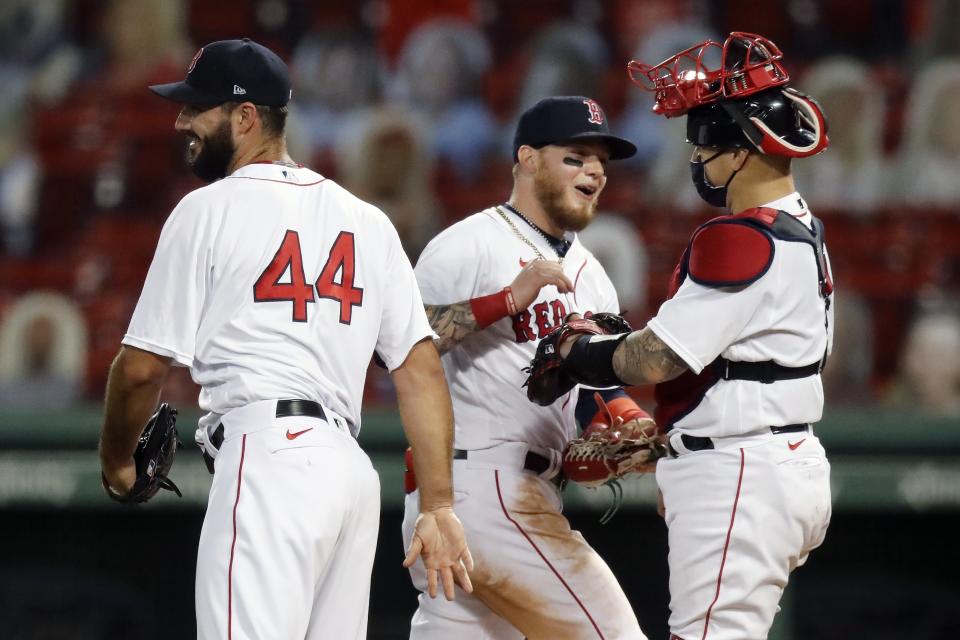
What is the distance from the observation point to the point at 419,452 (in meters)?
2.81

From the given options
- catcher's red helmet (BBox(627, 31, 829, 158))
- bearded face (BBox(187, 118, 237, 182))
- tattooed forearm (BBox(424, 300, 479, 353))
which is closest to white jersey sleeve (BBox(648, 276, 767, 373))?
catcher's red helmet (BBox(627, 31, 829, 158))

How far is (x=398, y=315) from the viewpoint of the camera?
287cm

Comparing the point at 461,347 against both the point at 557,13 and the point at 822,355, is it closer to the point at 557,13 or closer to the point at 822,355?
the point at 822,355

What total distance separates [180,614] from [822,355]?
3.85m

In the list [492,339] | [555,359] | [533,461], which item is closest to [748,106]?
[555,359]

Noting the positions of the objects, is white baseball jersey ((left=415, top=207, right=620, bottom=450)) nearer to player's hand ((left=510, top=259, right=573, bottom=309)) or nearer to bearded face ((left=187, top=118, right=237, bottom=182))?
player's hand ((left=510, top=259, right=573, bottom=309))

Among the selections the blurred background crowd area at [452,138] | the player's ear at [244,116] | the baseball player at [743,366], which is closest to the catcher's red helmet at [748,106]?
the baseball player at [743,366]

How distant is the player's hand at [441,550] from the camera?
9.01 feet

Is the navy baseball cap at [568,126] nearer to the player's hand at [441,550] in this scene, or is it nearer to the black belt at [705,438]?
the black belt at [705,438]

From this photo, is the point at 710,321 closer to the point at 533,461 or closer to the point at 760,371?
the point at 760,371

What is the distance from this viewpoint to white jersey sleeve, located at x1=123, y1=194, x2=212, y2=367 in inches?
102

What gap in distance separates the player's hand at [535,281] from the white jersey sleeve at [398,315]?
48 cm

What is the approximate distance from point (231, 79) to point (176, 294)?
0.52 metres

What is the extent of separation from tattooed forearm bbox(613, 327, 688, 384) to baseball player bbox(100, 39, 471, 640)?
16.5 inches
